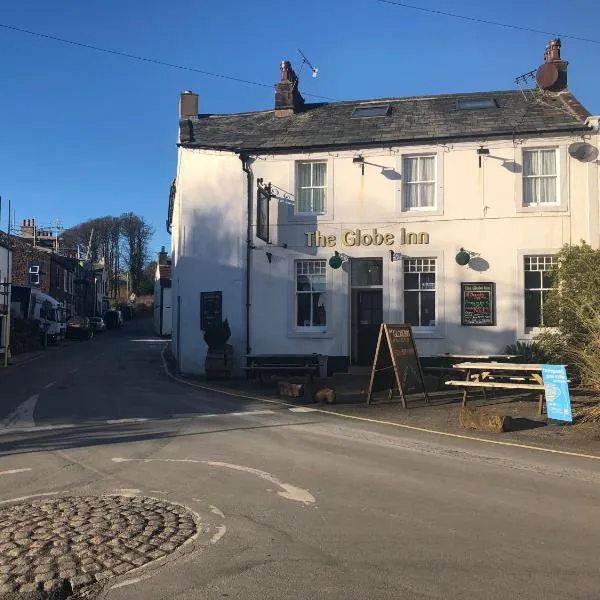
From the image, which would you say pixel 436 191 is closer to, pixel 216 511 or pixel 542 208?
pixel 542 208

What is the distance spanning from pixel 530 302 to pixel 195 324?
33.1ft

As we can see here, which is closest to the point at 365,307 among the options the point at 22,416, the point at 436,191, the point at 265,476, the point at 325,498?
the point at 436,191

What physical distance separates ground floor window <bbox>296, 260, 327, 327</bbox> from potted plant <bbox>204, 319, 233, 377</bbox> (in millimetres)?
2262

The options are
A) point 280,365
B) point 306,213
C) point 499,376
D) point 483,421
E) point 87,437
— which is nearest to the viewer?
point 87,437

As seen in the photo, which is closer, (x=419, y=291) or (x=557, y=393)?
(x=557, y=393)

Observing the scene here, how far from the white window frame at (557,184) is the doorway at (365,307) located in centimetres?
435

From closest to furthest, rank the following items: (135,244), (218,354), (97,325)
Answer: (218,354) < (97,325) < (135,244)

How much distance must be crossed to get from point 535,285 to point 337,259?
560 cm

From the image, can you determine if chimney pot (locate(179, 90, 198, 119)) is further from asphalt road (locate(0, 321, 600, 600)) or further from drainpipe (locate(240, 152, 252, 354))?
asphalt road (locate(0, 321, 600, 600))

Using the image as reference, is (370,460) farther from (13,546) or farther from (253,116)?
(253,116)

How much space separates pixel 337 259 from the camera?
18203 mm

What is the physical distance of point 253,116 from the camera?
21906 millimetres

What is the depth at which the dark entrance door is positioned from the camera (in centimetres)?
1883

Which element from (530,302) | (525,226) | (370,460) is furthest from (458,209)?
(370,460)
